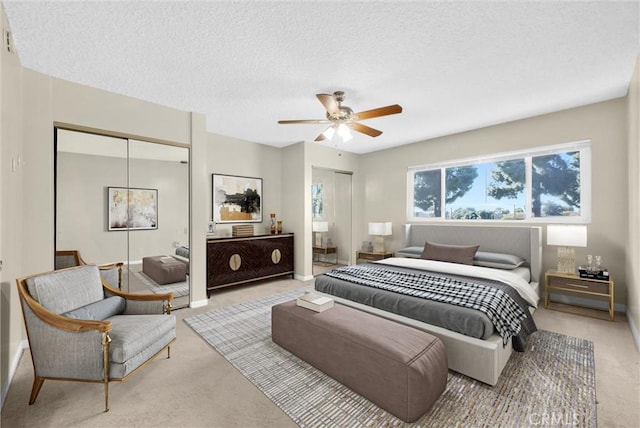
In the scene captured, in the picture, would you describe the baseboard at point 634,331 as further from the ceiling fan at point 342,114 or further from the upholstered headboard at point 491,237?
the ceiling fan at point 342,114

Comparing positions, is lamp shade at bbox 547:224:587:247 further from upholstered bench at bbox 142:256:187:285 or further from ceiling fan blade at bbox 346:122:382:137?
upholstered bench at bbox 142:256:187:285

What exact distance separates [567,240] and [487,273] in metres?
1.26

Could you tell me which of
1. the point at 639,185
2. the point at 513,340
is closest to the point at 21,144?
the point at 513,340

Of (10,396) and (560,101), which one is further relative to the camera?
(560,101)

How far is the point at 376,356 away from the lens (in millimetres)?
1897

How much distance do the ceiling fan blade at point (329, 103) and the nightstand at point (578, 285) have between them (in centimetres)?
344

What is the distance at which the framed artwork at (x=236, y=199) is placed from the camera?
502 cm

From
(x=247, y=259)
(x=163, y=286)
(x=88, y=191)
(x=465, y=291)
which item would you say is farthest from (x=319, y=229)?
(x=88, y=191)

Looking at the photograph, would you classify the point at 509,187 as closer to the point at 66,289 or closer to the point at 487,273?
the point at 487,273

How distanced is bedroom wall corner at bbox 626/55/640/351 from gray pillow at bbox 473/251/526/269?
1043 millimetres

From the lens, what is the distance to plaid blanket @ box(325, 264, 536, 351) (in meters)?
2.31

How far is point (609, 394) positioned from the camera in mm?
2018

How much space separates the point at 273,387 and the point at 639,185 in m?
3.73

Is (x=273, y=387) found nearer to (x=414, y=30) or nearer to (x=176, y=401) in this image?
(x=176, y=401)
